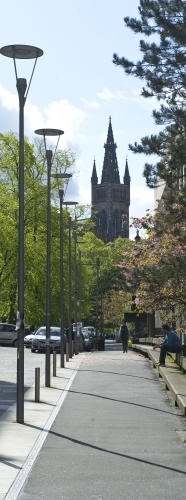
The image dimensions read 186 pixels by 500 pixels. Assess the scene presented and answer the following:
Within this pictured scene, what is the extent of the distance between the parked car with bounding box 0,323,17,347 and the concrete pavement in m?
40.4

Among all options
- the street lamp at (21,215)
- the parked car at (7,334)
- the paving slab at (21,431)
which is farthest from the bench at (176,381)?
the parked car at (7,334)

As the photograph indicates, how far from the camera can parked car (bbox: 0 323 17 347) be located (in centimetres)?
6144

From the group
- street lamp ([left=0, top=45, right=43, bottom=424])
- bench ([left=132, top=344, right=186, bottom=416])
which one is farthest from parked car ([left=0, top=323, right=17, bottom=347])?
street lamp ([left=0, top=45, right=43, bottom=424])

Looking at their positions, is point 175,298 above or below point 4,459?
above

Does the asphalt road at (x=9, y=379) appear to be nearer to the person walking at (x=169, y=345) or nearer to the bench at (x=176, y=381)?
the bench at (x=176, y=381)

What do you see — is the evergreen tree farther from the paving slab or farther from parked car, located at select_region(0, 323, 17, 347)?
parked car, located at select_region(0, 323, 17, 347)

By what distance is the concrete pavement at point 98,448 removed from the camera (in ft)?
30.5

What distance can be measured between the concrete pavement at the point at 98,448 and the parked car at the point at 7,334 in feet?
132

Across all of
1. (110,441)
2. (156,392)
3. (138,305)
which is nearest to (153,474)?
(110,441)

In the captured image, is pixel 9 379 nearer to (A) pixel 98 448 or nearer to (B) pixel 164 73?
(B) pixel 164 73

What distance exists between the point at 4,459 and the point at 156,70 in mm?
12301

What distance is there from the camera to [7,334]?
62.0 m

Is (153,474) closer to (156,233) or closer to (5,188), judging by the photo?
(156,233)

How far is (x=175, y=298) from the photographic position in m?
28.2
